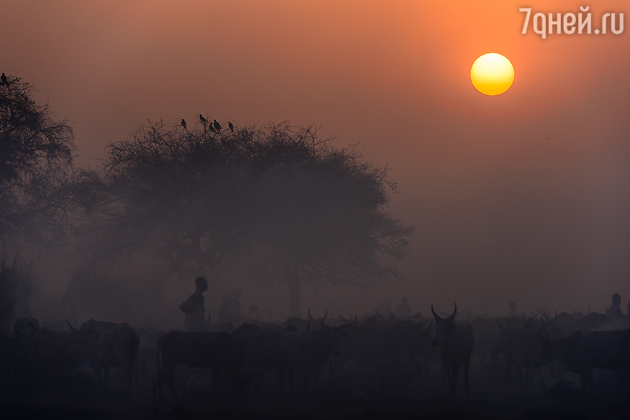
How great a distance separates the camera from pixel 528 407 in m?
10.6

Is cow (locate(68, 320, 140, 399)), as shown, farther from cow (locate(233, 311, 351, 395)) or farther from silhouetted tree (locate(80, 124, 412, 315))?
silhouetted tree (locate(80, 124, 412, 315))

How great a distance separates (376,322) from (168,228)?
13.7 metres

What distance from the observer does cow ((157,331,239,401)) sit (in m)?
11.2

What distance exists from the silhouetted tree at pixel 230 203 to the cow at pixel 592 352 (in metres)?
14.8

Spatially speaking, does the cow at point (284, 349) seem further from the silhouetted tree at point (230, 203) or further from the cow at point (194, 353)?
the silhouetted tree at point (230, 203)

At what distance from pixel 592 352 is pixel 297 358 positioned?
18.7 ft

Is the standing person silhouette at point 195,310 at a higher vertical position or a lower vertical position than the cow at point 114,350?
higher

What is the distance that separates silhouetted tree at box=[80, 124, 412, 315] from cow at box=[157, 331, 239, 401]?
534 inches

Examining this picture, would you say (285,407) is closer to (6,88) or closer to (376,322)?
(376,322)

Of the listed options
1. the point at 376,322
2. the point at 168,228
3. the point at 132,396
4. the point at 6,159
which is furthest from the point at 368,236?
the point at 132,396

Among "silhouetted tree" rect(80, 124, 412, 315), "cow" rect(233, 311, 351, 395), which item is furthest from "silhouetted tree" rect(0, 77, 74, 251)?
"cow" rect(233, 311, 351, 395)

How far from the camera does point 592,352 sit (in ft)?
38.2

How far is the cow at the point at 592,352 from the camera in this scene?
11602 millimetres

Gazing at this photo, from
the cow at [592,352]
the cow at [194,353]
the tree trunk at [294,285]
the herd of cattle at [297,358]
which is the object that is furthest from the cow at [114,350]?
Answer: the tree trunk at [294,285]
